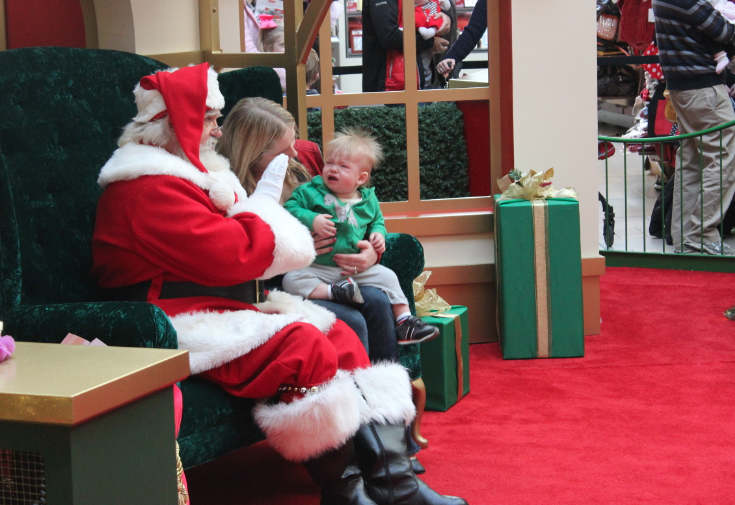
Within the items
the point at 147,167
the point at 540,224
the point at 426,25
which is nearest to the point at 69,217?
the point at 147,167

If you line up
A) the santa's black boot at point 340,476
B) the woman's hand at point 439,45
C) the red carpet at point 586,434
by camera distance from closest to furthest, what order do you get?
1. the santa's black boot at point 340,476
2. the red carpet at point 586,434
3. the woman's hand at point 439,45

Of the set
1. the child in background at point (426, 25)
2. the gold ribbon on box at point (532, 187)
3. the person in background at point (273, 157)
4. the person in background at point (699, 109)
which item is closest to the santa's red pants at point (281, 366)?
the person in background at point (273, 157)

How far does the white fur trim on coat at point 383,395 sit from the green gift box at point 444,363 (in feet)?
2.56

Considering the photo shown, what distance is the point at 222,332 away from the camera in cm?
183

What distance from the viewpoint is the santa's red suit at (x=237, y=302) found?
5.98 feet

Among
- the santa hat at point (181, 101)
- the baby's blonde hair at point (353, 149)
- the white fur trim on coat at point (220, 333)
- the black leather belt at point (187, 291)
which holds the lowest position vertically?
the white fur trim on coat at point (220, 333)

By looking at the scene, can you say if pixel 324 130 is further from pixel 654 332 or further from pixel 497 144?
pixel 654 332

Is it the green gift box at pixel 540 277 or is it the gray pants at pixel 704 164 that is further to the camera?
the gray pants at pixel 704 164

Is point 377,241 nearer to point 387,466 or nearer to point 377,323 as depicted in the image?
point 377,323

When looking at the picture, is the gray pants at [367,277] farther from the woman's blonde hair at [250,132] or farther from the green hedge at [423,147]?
the green hedge at [423,147]

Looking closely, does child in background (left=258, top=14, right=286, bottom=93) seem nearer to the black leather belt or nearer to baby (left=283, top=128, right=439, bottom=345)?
baby (left=283, top=128, right=439, bottom=345)

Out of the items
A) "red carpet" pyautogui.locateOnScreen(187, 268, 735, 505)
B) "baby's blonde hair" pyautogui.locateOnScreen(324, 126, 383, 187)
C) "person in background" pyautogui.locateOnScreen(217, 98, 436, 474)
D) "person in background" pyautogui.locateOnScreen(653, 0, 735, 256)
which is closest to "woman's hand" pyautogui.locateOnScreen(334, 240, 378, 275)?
"person in background" pyautogui.locateOnScreen(217, 98, 436, 474)

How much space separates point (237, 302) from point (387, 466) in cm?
53

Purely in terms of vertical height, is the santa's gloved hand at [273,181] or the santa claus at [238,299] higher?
the santa's gloved hand at [273,181]
